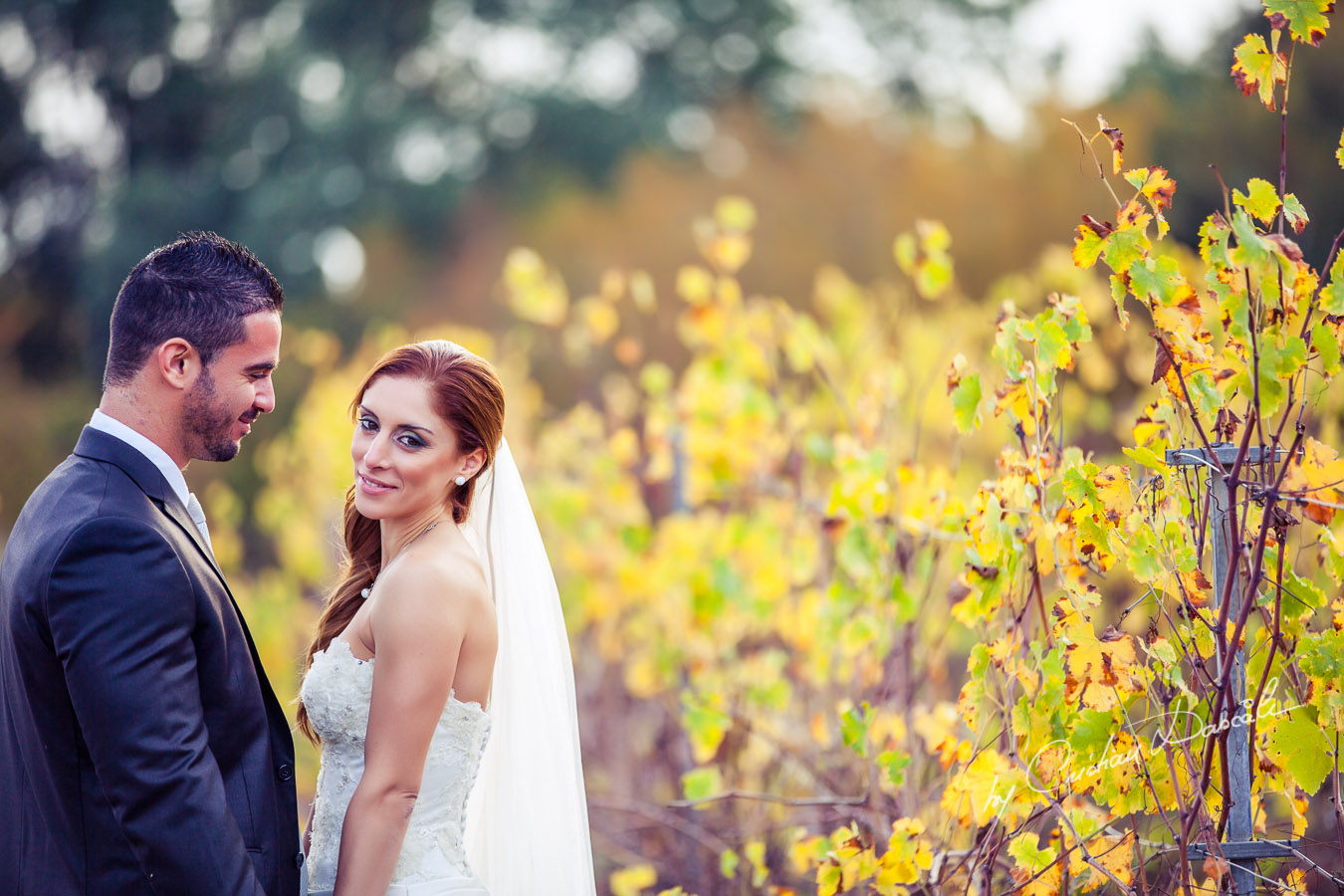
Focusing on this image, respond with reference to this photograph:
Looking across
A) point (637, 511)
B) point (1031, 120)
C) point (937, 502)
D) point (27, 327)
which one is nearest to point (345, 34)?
point (27, 327)

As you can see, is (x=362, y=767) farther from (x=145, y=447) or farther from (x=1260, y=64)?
(x=1260, y=64)

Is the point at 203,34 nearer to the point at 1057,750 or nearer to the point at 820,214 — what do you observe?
the point at 820,214

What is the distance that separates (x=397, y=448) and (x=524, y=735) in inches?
30.5

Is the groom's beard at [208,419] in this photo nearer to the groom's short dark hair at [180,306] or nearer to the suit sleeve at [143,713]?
the groom's short dark hair at [180,306]

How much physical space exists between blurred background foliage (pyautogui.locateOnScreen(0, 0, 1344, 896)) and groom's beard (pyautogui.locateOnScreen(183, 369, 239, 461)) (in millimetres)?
1610

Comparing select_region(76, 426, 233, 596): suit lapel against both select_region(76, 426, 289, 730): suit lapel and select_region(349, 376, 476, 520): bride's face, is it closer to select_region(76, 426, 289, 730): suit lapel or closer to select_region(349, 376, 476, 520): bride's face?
select_region(76, 426, 289, 730): suit lapel

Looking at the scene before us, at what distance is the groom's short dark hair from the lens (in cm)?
211

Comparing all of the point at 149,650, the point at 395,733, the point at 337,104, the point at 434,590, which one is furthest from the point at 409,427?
the point at 337,104

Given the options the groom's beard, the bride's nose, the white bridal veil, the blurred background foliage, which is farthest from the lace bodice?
the blurred background foliage

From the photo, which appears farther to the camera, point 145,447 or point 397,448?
point 397,448

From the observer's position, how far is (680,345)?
492 inches

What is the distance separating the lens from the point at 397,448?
8.23ft

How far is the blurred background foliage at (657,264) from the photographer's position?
183 inches

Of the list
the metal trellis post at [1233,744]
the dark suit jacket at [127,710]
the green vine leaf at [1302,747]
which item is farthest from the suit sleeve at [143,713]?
the green vine leaf at [1302,747]
